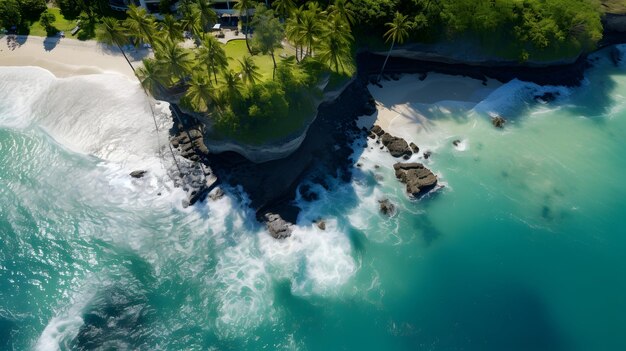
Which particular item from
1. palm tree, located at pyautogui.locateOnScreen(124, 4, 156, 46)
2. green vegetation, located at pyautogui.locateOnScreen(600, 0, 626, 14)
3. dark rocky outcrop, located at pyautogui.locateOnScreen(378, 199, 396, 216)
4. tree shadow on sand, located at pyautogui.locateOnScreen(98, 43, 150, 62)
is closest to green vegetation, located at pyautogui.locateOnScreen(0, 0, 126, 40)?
tree shadow on sand, located at pyautogui.locateOnScreen(98, 43, 150, 62)

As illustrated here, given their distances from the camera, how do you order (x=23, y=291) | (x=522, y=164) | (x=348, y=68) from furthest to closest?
1. (x=348, y=68)
2. (x=522, y=164)
3. (x=23, y=291)

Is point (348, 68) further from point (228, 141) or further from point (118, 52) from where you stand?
point (118, 52)

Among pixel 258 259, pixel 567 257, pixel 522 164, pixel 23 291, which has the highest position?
pixel 522 164

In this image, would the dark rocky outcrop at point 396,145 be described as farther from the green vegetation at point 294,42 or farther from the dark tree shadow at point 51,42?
the dark tree shadow at point 51,42

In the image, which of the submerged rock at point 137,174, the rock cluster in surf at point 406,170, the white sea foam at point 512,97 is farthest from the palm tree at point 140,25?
the white sea foam at point 512,97

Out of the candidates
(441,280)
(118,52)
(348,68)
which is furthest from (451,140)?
(118,52)

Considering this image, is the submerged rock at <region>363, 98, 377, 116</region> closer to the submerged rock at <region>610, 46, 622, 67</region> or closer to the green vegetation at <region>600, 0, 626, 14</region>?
the submerged rock at <region>610, 46, 622, 67</region>
